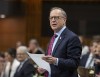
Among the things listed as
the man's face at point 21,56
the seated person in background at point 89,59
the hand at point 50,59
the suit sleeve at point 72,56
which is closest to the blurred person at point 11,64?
the man's face at point 21,56

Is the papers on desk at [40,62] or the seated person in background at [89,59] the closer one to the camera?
the papers on desk at [40,62]

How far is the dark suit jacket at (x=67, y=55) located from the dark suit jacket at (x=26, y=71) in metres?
3.72

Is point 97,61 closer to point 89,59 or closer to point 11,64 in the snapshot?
point 89,59

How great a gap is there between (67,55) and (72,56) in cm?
9

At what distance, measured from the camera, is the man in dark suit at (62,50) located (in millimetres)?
6438

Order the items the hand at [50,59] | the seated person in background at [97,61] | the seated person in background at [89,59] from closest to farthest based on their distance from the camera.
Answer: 1. the hand at [50,59]
2. the seated person in background at [97,61]
3. the seated person in background at [89,59]

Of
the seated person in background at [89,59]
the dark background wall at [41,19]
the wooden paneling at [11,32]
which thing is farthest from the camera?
the wooden paneling at [11,32]

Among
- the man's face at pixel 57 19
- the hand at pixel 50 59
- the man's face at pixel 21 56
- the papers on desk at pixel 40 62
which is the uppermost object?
the man's face at pixel 57 19

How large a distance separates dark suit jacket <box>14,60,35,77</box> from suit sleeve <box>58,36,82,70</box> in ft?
12.6

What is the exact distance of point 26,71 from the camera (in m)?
10.4

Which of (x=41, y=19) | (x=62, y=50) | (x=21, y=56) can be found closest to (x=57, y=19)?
(x=62, y=50)

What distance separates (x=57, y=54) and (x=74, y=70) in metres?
0.31

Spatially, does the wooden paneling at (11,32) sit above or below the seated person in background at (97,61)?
below

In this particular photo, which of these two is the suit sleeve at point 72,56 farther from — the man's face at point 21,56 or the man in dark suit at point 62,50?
the man's face at point 21,56
